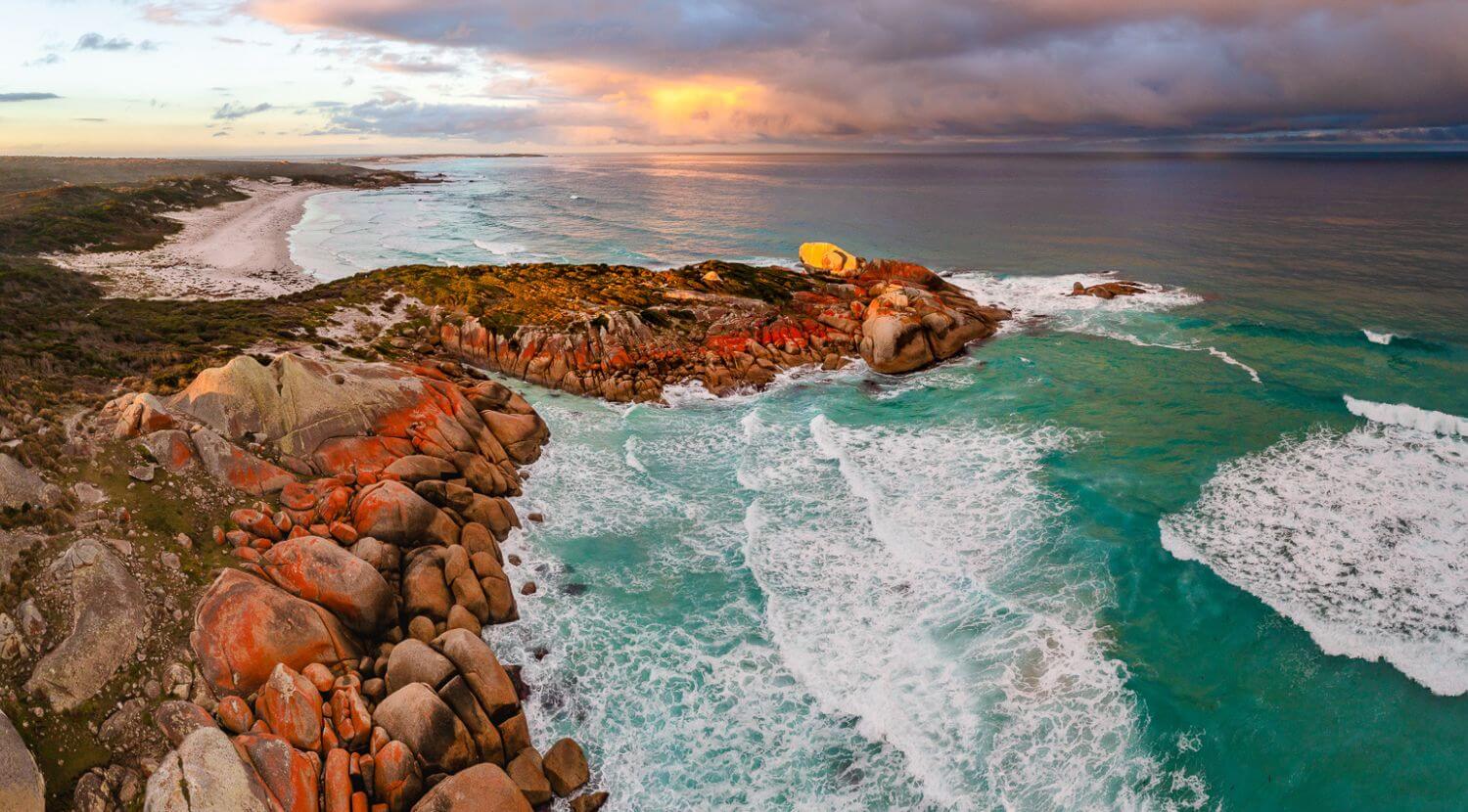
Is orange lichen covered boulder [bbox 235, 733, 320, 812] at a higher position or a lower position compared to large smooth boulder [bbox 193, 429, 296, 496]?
lower

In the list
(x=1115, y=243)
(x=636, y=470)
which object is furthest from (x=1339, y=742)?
(x=1115, y=243)

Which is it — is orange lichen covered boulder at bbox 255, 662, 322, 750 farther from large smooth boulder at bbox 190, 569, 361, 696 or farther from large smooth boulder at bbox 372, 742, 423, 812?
large smooth boulder at bbox 372, 742, 423, 812

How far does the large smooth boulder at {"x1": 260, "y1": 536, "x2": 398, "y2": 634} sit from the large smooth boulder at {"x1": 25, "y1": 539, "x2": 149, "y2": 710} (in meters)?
2.52

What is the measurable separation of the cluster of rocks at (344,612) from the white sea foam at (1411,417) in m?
33.3

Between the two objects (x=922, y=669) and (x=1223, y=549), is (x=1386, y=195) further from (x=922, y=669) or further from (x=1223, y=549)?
(x=922, y=669)

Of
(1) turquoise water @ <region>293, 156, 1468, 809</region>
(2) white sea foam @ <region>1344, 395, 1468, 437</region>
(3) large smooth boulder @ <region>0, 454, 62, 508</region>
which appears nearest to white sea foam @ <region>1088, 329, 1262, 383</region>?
(1) turquoise water @ <region>293, 156, 1468, 809</region>

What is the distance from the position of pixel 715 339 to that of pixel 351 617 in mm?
24473

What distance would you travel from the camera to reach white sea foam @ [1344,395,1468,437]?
86.4 feet

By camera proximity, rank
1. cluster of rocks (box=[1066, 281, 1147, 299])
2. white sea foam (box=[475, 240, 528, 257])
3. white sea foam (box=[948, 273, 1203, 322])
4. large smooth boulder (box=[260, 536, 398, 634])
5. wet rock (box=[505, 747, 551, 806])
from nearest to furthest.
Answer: wet rock (box=[505, 747, 551, 806]), large smooth boulder (box=[260, 536, 398, 634]), white sea foam (box=[948, 273, 1203, 322]), cluster of rocks (box=[1066, 281, 1147, 299]), white sea foam (box=[475, 240, 528, 257])

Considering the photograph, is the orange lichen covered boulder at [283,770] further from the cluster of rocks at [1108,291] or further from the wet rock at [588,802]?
the cluster of rocks at [1108,291]

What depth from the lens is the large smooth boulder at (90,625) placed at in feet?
37.3

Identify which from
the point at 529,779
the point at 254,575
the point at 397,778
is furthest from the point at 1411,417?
the point at 254,575

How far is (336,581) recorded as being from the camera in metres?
15.2

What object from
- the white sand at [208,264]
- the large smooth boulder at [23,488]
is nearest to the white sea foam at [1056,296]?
the large smooth boulder at [23,488]
